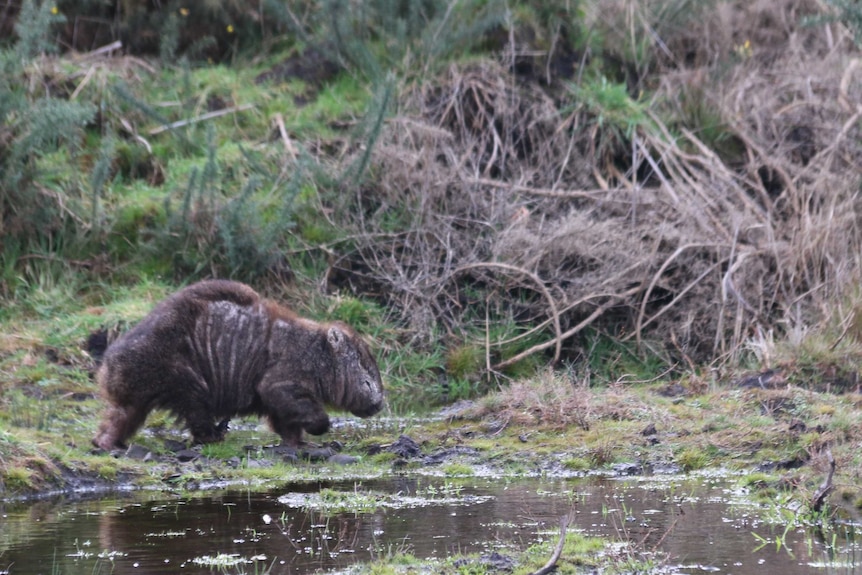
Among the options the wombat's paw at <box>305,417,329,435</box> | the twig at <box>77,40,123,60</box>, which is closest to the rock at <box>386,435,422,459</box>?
the wombat's paw at <box>305,417,329,435</box>

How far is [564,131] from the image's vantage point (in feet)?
44.2

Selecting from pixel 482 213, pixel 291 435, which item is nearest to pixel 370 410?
pixel 291 435

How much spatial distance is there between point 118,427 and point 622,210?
6562 millimetres

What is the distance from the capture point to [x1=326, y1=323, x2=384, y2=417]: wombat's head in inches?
353

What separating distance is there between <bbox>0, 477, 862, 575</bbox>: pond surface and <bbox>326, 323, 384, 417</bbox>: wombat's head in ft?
5.57

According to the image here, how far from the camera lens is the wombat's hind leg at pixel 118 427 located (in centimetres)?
812

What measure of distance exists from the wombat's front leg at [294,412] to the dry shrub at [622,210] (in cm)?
281

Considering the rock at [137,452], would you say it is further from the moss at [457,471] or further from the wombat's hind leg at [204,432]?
the moss at [457,471]

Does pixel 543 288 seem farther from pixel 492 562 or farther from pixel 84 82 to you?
pixel 492 562

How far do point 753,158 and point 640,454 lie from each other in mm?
6364

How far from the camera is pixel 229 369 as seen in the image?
8.55m

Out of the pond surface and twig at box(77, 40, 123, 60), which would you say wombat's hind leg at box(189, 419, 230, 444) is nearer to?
the pond surface

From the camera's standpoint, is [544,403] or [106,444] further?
[544,403]

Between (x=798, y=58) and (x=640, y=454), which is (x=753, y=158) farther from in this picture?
(x=640, y=454)
